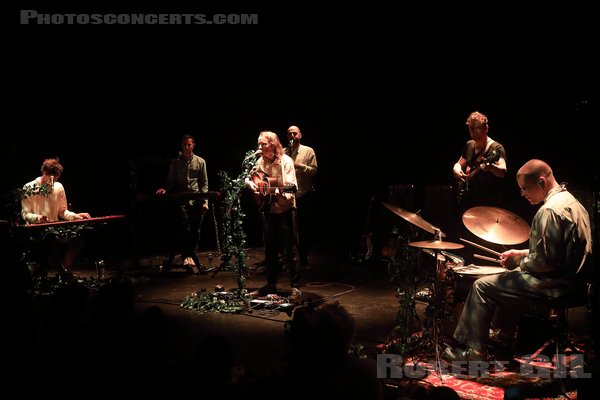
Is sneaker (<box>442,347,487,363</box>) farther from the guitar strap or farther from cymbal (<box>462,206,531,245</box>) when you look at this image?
the guitar strap

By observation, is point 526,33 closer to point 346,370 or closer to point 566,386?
point 566,386

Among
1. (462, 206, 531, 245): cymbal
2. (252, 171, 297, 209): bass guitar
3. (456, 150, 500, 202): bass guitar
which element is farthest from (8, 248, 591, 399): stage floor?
(456, 150, 500, 202): bass guitar

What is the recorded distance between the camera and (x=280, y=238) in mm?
6008

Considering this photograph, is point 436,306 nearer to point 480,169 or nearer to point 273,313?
point 273,313

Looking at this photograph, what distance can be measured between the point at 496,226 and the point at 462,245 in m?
0.35

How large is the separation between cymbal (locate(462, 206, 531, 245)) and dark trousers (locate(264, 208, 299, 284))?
2.29 meters

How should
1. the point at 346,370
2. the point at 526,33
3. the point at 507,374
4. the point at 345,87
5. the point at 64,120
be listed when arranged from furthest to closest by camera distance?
the point at 345,87 → the point at 64,120 → the point at 526,33 → the point at 507,374 → the point at 346,370

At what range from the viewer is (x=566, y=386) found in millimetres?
3449

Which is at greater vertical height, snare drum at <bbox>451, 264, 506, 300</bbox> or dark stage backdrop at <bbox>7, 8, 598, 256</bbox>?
dark stage backdrop at <bbox>7, 8, 598, 256</bbox>

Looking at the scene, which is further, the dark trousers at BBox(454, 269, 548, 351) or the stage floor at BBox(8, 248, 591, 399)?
the dark trousers at BBox(454, 269, 548, 351)

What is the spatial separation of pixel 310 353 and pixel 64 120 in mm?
8277

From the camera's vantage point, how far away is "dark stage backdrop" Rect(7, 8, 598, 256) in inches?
308

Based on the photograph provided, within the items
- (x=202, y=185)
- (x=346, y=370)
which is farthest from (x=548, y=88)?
(x=346, y=370)

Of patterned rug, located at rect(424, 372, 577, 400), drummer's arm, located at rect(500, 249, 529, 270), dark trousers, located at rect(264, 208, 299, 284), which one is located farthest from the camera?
dark trousers, located at rect(264, 208, 299, 284)
